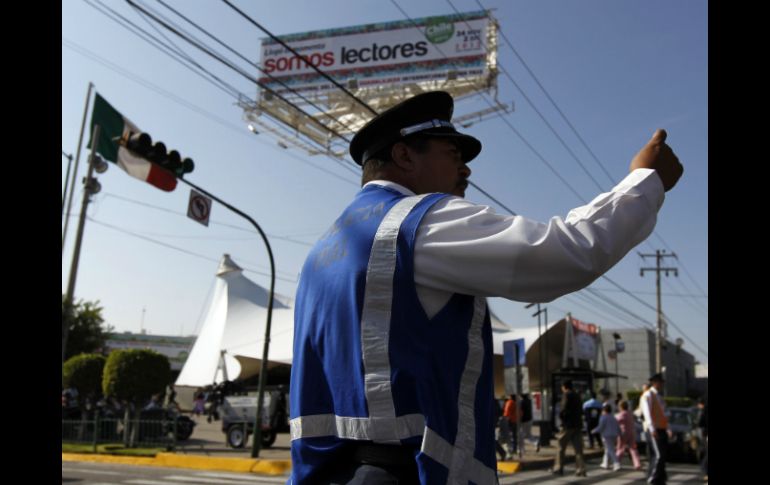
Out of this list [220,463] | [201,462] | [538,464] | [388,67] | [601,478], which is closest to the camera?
[601,478]

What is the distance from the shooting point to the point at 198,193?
13383mm

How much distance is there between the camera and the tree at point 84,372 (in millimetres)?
20016

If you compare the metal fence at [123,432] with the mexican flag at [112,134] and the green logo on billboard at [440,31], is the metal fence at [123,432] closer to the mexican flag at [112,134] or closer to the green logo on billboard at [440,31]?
the mexican flag at [112,134]

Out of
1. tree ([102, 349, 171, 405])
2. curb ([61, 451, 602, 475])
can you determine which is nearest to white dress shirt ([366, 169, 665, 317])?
curb ([61, 451, 602, 475])

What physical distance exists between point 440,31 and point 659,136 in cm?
3108

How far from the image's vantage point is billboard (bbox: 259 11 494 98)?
99.0ft

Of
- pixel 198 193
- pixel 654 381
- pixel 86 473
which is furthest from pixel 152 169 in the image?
pixel 654 381

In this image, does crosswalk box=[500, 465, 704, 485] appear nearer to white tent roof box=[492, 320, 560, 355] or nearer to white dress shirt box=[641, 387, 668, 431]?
white dress shirt box=[641, 387, 668, 431]

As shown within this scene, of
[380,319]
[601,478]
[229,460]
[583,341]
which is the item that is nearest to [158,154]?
[229,460]

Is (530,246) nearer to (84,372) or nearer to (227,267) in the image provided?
(84,372)

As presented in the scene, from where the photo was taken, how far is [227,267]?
36906 millimetres

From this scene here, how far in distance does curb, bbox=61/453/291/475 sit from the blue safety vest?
12486mm

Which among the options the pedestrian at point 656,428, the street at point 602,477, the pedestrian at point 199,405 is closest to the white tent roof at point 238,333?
the pedestrian at point 199,405
